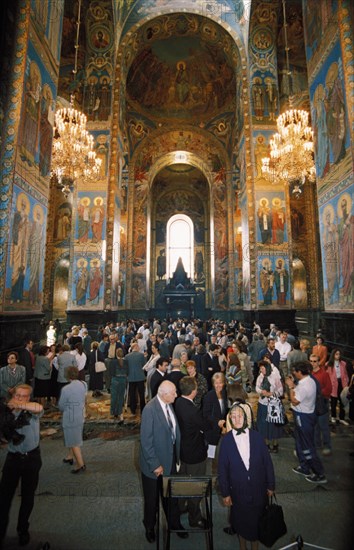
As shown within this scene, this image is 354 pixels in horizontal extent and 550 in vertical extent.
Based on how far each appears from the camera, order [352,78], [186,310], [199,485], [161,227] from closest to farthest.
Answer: [199,485] → [352,78] → [186,310] → [161,227]

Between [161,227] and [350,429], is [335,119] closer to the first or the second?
[350,429]

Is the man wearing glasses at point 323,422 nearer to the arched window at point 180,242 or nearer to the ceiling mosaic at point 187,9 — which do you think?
the ceiling mosaic at point 187,9

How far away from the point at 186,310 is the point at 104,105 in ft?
54.9

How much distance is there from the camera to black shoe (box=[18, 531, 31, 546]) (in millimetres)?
2691

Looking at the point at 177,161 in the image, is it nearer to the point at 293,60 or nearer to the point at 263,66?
the point at 293,60

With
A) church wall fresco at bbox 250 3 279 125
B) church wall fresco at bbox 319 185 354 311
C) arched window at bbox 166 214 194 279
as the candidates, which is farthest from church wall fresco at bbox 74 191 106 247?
arched window at bbox 166 214 194 279

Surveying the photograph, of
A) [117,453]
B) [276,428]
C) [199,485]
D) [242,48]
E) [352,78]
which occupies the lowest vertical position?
[117,453]

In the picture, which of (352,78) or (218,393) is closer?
(218,393)

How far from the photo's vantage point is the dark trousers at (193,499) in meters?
2.89

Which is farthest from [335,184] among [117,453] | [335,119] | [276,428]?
[117,453]

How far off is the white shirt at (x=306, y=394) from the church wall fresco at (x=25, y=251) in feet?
18.2

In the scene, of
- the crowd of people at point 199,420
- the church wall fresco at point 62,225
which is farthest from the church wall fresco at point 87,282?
the church wall fresco at point 62,225

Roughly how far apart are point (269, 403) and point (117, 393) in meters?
2.97

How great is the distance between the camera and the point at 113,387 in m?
5.82
